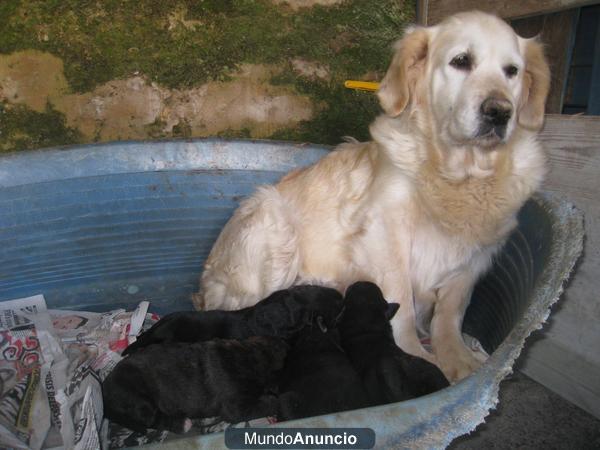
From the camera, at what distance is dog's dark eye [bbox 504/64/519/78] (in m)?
1.83

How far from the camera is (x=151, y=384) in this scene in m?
1.57

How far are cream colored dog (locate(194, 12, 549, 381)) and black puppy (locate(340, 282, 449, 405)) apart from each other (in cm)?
14

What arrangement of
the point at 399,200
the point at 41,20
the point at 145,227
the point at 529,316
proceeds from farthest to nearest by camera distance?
the point at 41,20, the point at 145,227, the point at 399,200, the point at 529,316

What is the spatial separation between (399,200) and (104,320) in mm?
1524

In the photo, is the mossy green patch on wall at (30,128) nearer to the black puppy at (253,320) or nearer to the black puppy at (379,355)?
the black puppy at (253,320)

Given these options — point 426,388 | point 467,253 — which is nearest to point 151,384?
point 426,388

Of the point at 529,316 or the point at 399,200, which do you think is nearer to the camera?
the point at 529,316

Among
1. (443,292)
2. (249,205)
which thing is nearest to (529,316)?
(443,292)

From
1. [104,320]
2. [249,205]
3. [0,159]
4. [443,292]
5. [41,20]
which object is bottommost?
[104,320]

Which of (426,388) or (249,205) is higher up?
(249,205)

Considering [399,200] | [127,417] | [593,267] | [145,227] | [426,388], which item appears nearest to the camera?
[426,388]

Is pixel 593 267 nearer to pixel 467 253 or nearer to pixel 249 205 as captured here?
pixel 467 253

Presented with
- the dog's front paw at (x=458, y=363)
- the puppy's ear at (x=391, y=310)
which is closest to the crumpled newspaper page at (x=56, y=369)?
the puppy's ear at (x=391, y=310)

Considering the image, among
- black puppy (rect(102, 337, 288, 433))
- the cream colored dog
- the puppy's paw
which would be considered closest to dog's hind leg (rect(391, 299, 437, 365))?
the cream colored dog
